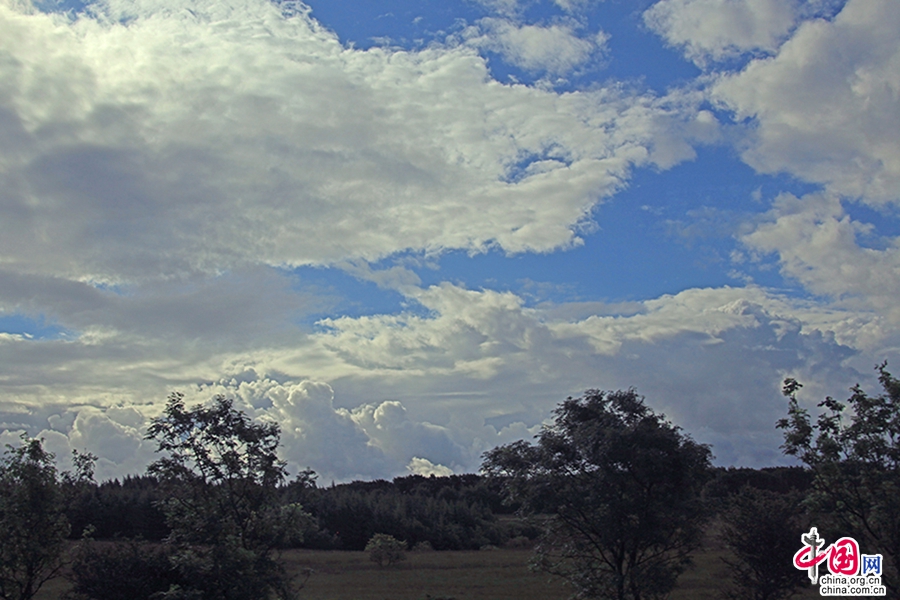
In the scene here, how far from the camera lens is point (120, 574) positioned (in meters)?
24.0

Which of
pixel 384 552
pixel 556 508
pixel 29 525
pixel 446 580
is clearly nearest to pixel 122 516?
pixel 384 552

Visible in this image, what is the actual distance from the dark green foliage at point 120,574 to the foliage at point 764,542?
2079 centimetres

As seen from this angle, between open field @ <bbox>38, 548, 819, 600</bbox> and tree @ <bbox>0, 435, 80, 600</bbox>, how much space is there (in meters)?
12.9

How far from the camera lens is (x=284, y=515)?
2308 cm

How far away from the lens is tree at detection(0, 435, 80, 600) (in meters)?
23.7

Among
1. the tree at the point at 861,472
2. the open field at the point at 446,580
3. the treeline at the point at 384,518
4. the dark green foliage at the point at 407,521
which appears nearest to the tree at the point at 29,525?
the open field at the point at 446,580

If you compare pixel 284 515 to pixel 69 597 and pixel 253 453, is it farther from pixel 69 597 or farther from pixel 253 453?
pixel 69 597

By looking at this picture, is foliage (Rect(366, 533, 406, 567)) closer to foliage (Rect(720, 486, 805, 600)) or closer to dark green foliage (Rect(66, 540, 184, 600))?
foliage (Rect(720, 486, 805, 600))

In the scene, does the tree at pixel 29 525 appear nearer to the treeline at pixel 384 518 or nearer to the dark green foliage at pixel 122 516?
the dark green foliage at pixel 122 516

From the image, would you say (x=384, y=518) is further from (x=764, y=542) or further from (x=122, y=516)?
(x=764, y=542)

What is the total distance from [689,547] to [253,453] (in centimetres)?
1558

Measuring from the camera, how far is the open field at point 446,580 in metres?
49.6

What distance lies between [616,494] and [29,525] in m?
19.5

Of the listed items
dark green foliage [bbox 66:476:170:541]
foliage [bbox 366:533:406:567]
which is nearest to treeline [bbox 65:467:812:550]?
dark green foliage [bbox 66:476:170:541]
